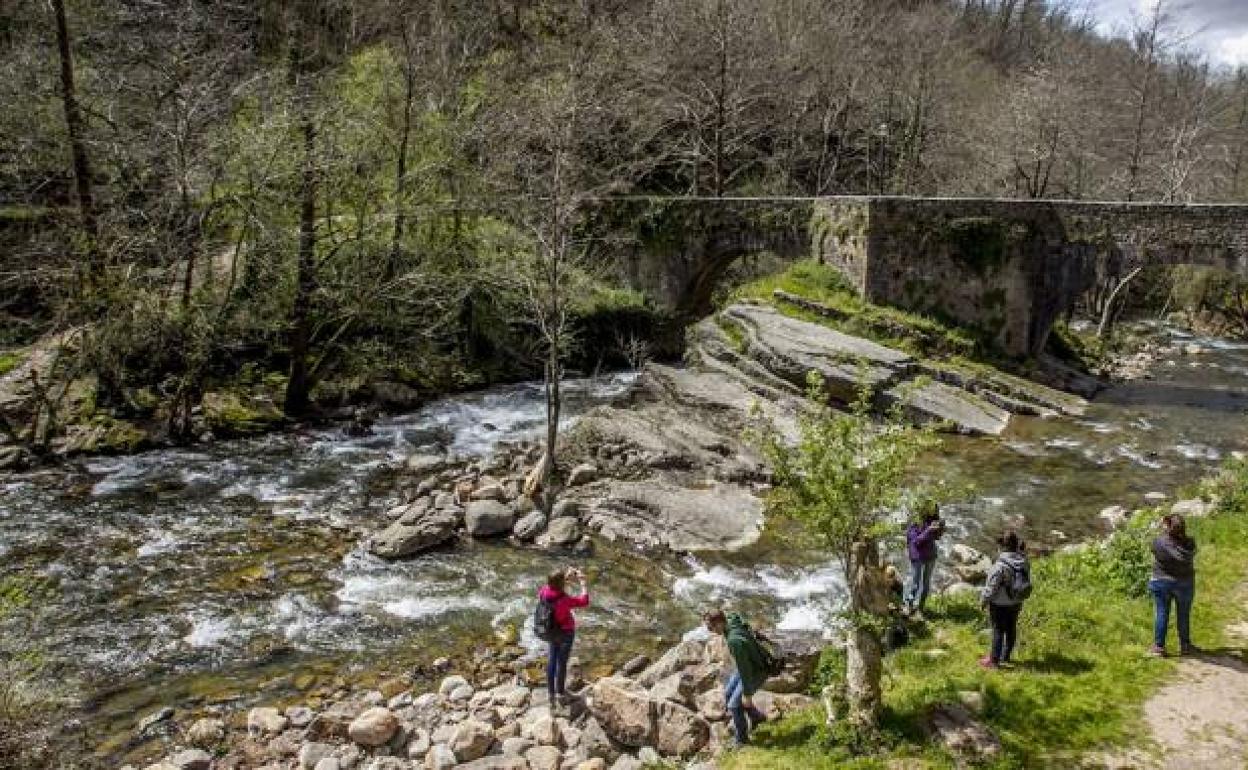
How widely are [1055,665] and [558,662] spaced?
6955 mm

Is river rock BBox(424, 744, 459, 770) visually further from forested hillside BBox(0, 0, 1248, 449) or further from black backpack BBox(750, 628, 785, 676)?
forested hillside BBox(0, 0, 1248, 449)

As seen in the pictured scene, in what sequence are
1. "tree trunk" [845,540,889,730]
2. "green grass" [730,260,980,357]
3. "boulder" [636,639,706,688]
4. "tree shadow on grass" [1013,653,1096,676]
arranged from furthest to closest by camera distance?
1. "green grass" [730,260,980,357]
2. "boulder" [636,639,706,688]
3. "tree shadow on grass" [1013,653,1096,676]
4. "tree trunk" [845,540,889,730]

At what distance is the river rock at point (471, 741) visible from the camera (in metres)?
11.5

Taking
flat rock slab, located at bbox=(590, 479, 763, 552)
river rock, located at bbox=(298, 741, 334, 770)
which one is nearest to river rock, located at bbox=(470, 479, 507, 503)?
flat rock slab, located at bbox=(590, 479, 763, 552)

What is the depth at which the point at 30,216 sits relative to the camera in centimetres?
2969

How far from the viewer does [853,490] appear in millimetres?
10172

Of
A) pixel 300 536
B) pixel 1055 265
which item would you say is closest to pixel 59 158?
pixel 300 536

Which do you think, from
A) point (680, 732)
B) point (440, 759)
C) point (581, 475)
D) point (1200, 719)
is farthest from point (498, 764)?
point (581, 475)

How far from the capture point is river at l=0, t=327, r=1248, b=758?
14.2 metres

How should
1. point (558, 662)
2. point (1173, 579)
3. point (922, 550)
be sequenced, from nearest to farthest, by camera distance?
1. point (1173, 579)
2. point (558, 662)
3. point (922, 550)

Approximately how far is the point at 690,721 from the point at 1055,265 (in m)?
28.9

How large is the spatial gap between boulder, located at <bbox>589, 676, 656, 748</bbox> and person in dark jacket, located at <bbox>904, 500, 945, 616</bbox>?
497 cm

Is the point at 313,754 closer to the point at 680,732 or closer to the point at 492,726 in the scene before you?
the point at 492,726

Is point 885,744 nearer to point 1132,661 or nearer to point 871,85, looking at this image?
point 1132,661
